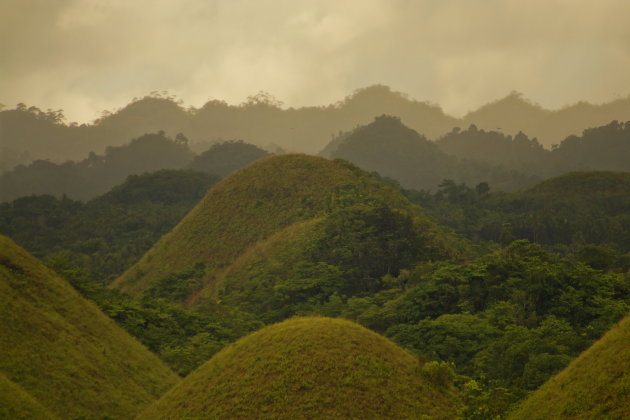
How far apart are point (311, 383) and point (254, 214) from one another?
3213cm

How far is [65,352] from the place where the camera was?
65.3ft

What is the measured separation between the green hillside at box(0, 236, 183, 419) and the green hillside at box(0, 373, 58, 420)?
82cm

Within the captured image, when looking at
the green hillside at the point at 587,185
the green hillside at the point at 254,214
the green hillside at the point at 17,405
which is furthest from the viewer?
the green hillside at the point at 587,185

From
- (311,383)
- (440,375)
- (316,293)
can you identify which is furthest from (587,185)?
(311,383)

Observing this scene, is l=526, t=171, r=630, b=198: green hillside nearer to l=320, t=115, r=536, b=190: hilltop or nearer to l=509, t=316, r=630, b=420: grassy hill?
l=320, t=115, r=536, b=190: hilltop

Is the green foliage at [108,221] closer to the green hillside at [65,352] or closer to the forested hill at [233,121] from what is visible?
the green hillside at [65,352]

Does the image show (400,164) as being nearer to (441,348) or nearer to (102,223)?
(102,223)

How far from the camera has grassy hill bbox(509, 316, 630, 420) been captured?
11.8m

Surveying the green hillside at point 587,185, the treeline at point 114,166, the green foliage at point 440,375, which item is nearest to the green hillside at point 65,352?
the green foliage at point 440,375

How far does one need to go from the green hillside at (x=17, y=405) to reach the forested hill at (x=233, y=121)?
147 metres

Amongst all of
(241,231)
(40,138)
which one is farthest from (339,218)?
(40,138)

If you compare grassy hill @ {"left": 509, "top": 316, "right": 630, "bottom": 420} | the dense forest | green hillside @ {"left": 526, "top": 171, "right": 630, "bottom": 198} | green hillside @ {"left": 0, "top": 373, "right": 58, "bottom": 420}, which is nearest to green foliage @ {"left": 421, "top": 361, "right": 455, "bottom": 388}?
the dense forest

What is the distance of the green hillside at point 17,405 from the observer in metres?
15.1

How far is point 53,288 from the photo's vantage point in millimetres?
23281
